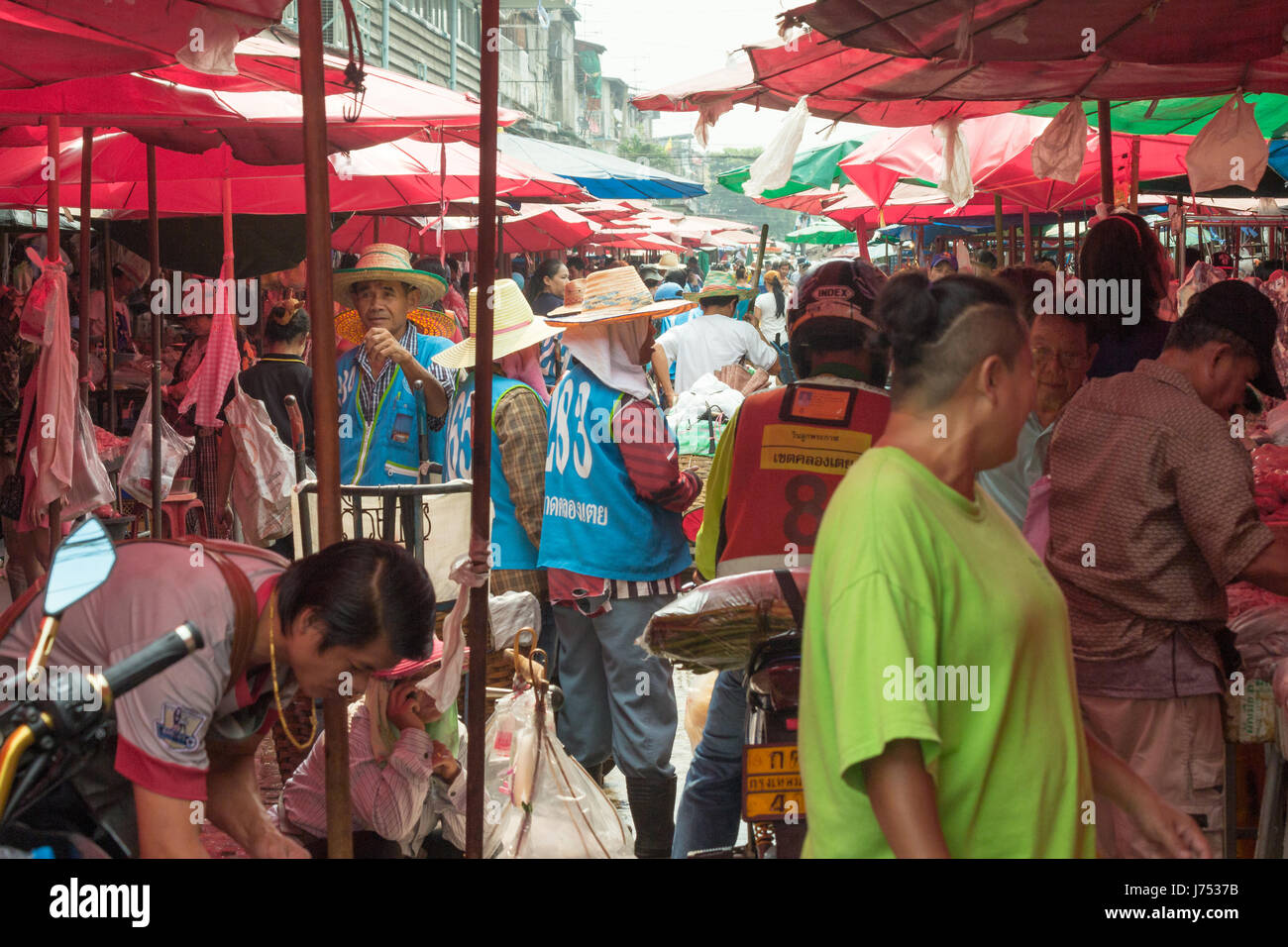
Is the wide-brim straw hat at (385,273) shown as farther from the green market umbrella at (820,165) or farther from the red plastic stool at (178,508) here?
the green market umbrella at (820,165)

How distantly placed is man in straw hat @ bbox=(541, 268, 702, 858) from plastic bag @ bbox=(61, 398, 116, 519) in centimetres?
235

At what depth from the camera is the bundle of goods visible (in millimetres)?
3041

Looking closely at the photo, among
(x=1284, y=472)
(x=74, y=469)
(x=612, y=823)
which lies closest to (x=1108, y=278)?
(x=1284, y=472)

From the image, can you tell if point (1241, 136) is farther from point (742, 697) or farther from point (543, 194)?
point (543, 194)

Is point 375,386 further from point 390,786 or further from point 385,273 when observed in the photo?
point 390,786

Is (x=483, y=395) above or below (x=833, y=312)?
below

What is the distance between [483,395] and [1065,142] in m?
3.65

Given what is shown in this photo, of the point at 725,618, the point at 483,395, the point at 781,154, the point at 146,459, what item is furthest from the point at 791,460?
the point at 146,459

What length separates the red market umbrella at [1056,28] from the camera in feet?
11.7

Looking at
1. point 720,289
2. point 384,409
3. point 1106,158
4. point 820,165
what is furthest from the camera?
point 720,289

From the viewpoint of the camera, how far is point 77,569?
1.82m

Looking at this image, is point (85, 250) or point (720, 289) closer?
point (85, 250)

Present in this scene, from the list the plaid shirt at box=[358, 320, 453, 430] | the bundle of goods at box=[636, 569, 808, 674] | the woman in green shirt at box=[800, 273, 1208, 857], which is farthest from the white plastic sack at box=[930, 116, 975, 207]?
the woman in green shirt at box=[800, 273, 1208, 857]
